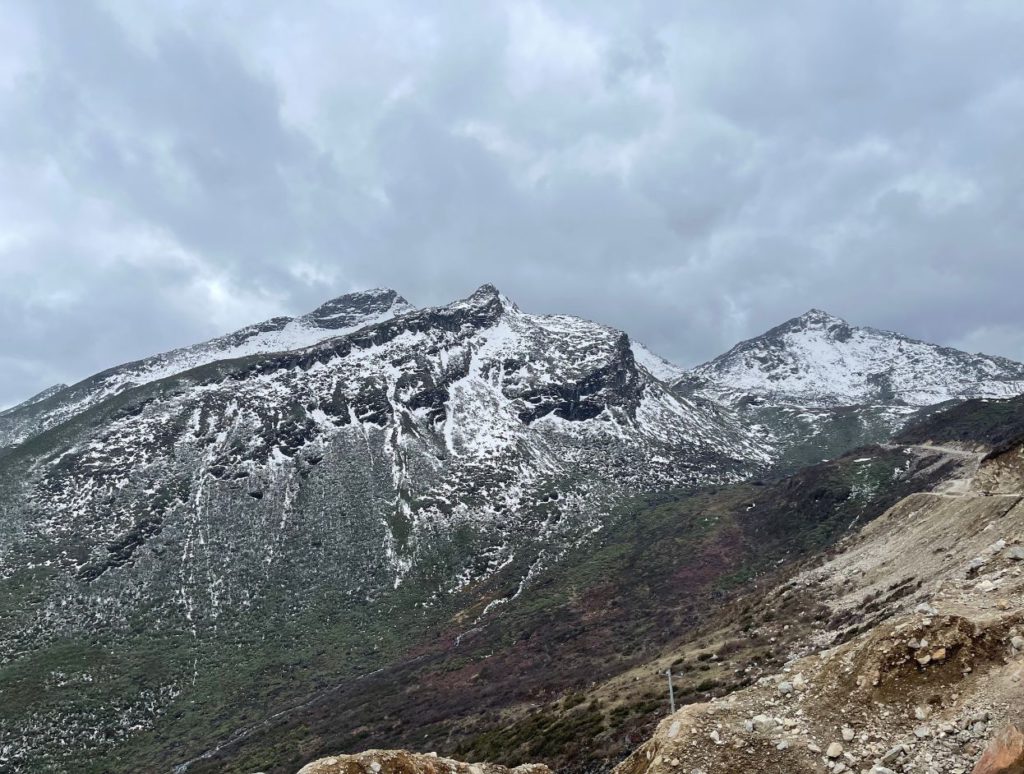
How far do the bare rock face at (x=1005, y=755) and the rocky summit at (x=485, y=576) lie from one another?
0.08 metres

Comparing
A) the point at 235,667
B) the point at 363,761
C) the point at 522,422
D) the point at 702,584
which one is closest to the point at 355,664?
the point at 235,667

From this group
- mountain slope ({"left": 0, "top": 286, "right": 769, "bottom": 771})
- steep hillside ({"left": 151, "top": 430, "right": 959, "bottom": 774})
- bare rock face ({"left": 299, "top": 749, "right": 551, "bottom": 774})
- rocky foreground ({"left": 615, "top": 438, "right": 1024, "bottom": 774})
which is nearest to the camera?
rocky foreground ({"left": 615, "top": 438, "right": 1024, "bottom": 774})

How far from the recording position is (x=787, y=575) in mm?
45469

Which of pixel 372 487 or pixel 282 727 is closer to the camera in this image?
pixel 282 727

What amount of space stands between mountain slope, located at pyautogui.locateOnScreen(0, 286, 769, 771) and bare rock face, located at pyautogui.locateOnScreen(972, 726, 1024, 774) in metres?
74.5

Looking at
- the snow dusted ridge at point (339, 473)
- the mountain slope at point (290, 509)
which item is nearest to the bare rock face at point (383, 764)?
the mountain slope at point (290, 509)

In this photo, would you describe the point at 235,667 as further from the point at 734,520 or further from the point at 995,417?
the point at 995,417

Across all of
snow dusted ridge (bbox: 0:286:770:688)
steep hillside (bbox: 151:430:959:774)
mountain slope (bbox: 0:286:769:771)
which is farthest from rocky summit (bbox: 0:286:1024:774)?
snow dusted ridge (bbox: 0:286:770:688)

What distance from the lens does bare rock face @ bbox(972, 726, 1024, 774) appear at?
7.97m

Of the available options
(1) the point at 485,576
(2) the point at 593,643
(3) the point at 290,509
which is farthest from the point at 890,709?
(3) the point at 290,509

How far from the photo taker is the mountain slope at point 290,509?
7281 cm

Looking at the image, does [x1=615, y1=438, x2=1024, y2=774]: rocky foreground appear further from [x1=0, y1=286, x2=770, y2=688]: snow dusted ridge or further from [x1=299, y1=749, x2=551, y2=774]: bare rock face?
[x1=0, y1=286, x2=770, y2=688]: snow dusted ridge

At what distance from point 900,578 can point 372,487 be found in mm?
106070

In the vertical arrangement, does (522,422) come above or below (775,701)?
above
